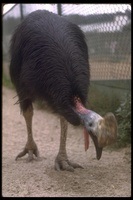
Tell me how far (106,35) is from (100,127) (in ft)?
9.92

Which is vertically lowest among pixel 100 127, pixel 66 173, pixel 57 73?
pixel 66 173

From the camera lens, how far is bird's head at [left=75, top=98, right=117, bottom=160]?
10.1 feet

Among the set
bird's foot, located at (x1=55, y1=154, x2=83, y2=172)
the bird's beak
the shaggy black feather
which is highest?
the shaggy black feather

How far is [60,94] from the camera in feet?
11.9

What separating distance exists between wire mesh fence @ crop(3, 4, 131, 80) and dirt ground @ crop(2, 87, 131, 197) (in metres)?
0.97

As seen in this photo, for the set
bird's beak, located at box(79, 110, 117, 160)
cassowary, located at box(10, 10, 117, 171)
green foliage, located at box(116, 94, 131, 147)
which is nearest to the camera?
bird's beak, located at box(79, 110, 117, 160)

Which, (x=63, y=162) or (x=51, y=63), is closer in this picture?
(x=51, y=63)

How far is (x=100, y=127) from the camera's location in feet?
10.3

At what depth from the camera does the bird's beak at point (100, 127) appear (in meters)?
3.09

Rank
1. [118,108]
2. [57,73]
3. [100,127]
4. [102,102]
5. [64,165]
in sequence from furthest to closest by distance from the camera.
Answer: [102,102] < [118,108] < [64,165] < [57,73] < [100,127]

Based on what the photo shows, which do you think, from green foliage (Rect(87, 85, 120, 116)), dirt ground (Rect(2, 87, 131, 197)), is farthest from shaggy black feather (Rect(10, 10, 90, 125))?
green foliage (Rect(87, 85, 120, 116))

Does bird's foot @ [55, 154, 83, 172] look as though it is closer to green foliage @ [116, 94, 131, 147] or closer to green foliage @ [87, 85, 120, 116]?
green foliage @ [116, 94, 131, 147]

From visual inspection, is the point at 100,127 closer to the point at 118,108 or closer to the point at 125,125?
the point at 125,125

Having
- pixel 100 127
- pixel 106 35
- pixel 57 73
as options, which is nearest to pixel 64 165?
pixel 57 73
